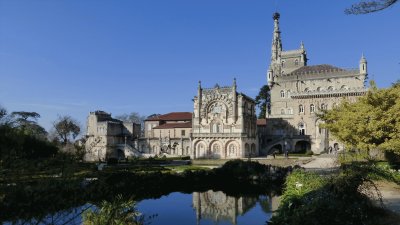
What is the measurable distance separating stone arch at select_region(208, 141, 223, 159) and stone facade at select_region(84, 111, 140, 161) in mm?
15199

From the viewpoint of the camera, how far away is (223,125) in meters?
60.0

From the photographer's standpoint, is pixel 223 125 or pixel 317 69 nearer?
pixel 223 125

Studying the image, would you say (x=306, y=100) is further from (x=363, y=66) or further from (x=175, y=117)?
(x=175, y=117)

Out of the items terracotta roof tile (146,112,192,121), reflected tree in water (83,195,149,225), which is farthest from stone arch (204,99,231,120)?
reflected tree in water (83,195,149,225)

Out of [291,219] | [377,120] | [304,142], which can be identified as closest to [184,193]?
[377,120]

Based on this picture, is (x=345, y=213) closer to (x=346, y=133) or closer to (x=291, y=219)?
(x=291, y=219)

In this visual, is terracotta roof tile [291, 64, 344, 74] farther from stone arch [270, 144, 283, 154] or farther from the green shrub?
the green shrub

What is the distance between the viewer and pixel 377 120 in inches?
1109

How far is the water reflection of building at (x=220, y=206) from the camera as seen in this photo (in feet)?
72.1

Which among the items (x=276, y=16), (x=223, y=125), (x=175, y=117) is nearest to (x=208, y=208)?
(x=223, y=125)

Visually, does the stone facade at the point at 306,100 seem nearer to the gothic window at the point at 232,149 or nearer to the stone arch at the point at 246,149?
the stone arch at the point at 246,149

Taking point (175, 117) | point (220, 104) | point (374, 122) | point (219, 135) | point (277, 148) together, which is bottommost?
point (277, 148)

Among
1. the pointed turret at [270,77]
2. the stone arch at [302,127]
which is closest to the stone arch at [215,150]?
the stone arch at [302,127]

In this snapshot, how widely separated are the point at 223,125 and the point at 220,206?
3549 cm
